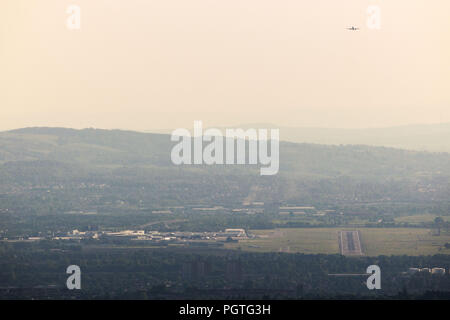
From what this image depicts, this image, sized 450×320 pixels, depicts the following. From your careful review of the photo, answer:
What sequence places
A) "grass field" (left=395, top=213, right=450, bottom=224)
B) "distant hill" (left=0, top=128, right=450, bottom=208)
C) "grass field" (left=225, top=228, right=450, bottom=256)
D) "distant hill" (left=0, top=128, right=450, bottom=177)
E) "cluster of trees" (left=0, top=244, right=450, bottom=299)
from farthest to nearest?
"distant hill" (left=0, top=128, right=450, bottom=177)
"distant hill" (left=0, top=128, right=450, bottom=208)
"grass field" (left=395, top=213, right=450, bottom=224)
"grass field" (left=225, top=228, right=450, bottom=256)
"cluster of trees" (left=0, top=244, right=450, bottom=299)

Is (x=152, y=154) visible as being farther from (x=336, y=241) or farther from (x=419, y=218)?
(x=336, y=241)

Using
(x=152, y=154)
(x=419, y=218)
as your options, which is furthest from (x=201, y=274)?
(x=152, y=154)

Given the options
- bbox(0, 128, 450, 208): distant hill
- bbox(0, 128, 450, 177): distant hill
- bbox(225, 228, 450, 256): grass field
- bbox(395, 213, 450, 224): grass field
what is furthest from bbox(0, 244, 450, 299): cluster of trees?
bbox(0, 128, 450, 177): distant hill

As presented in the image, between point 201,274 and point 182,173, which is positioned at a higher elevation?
point 182,173

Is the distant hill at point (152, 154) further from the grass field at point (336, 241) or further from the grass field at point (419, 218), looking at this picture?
the grass field at point (336, 241)

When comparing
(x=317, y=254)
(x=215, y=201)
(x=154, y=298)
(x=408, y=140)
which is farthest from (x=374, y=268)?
(x=408, y=140)

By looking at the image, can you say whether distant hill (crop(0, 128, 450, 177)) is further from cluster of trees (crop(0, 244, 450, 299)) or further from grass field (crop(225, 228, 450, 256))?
cluster of trees (crop(0, 244, 450, 299))

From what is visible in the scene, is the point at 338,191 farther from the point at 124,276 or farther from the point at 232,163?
the point at 124,276

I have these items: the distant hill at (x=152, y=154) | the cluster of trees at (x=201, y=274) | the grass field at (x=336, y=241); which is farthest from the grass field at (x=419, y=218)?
the distant hill at (x=152, y=154)
